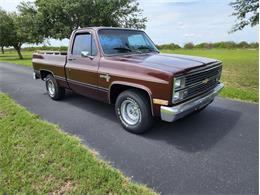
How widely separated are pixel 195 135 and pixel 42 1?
21.8m

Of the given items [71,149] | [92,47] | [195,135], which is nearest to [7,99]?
[92,47]

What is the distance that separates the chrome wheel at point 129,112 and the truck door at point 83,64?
82 centimetres

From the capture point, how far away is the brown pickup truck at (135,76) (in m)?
3.53

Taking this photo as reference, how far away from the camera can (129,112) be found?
4371mm

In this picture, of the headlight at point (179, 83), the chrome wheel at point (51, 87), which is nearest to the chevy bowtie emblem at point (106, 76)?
the headlight at point (179, 83)

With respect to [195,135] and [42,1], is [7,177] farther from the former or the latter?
[42,1]

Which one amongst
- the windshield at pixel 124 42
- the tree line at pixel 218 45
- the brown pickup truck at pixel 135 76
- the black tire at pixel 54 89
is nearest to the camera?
the brown pickup truck at pixel 135 76

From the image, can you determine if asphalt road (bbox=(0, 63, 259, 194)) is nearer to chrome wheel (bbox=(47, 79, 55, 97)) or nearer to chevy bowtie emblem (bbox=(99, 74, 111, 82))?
chrome wheel (bbox=(47, 79, 55, 97))

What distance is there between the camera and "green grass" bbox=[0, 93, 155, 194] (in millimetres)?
2727

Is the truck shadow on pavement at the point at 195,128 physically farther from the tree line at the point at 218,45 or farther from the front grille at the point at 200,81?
the tree line at the point at 218,45

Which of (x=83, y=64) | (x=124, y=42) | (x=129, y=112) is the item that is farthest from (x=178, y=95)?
(x=83, y=64)

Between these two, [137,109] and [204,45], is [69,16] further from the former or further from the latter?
[204,45]

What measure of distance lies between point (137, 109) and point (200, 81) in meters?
1.26

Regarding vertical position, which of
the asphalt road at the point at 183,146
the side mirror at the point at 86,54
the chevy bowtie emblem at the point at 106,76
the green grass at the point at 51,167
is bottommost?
the asphalt road at the point at 183,146
